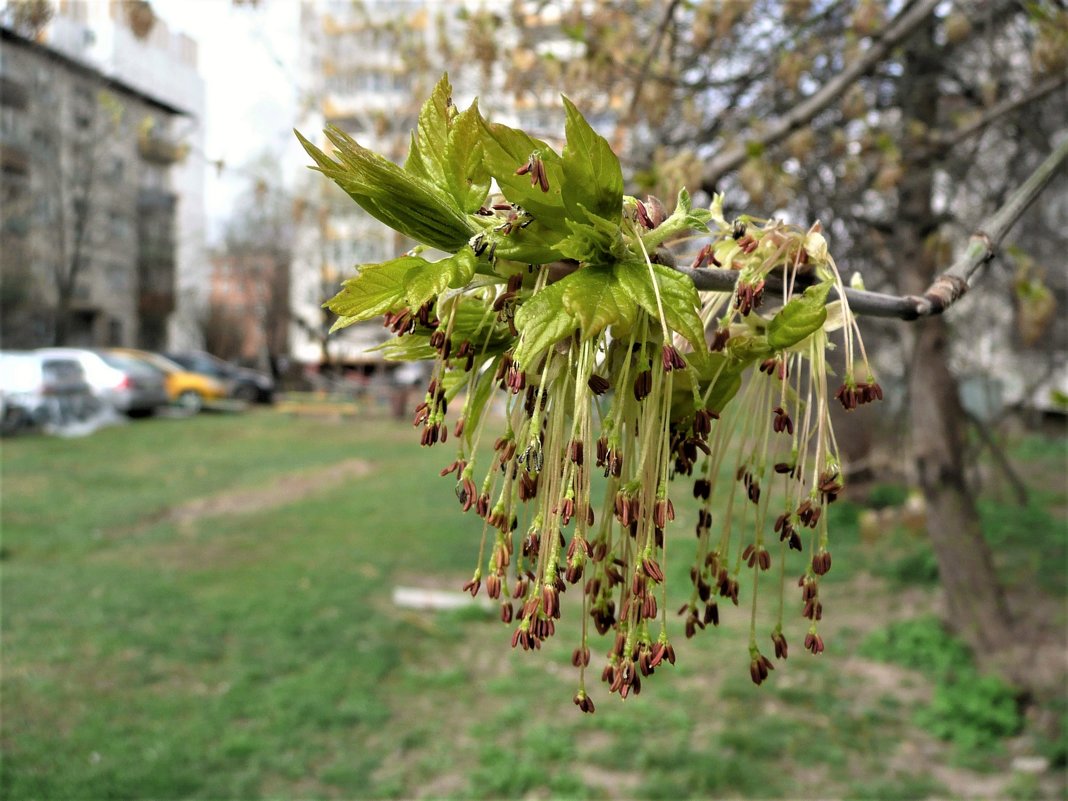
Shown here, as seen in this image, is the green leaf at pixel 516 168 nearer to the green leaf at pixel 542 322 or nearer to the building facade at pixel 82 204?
the green leaf at pixel 542 322

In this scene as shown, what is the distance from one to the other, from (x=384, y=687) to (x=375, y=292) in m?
5.06

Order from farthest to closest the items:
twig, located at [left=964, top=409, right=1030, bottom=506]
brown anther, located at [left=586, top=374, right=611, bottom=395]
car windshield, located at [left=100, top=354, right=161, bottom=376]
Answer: car windshield, located at [left=100, top=354, right=161, bottom=376], twig, located at [left=964, top=409, right=1030, bottom=506], brown anther, located at [left=586, top=374, right=611, bottom=395]

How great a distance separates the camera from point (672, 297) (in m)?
0.82

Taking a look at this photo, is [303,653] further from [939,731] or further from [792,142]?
[792,142]

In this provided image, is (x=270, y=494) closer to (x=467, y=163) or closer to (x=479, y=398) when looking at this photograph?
(x=479, y=398)

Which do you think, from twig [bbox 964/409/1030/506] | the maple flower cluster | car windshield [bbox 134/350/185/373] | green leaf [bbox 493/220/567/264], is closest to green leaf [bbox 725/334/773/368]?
the maple flower cluster

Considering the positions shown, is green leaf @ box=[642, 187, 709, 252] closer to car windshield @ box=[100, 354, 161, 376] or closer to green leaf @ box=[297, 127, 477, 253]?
green leaf @ box=[297, 127, 477, 253]

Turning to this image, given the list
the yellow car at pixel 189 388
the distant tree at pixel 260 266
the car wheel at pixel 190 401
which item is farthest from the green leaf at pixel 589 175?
the distant tree at pixel 260 266

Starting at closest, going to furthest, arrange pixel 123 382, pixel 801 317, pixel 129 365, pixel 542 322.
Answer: pixel 542 322 → pixel 801 317 → pixel 123 382 → pixel 129 365

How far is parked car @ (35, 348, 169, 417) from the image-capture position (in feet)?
59.7

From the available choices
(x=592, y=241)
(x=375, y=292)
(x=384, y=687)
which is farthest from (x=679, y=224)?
(x=384, y=687)

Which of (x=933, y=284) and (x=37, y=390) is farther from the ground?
(x=933, y=284)

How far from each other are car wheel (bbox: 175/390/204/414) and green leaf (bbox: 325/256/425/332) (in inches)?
849

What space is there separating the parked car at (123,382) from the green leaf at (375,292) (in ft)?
62.2
